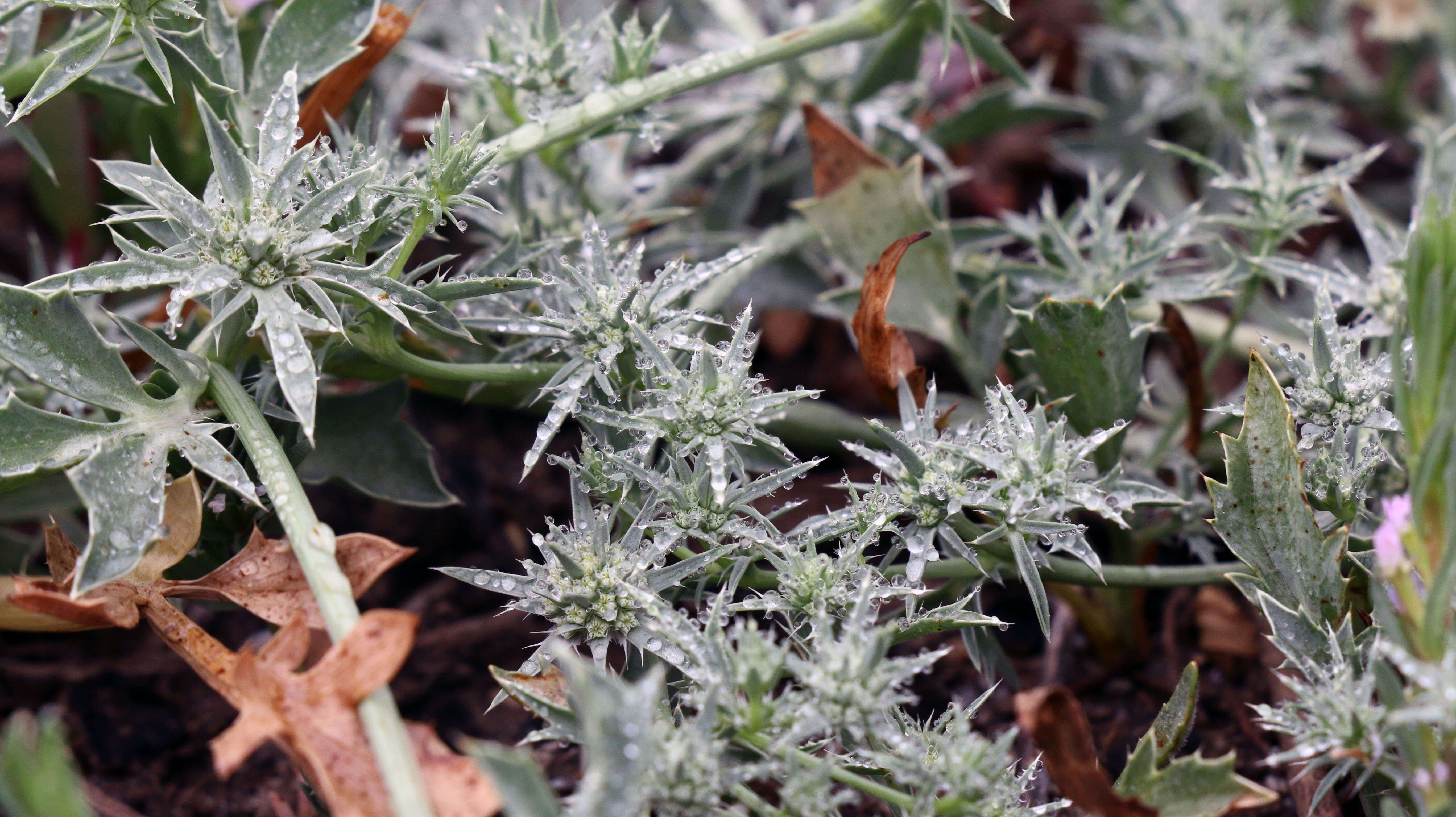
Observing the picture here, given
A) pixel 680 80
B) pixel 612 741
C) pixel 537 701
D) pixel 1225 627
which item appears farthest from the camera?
pixel 1225 627

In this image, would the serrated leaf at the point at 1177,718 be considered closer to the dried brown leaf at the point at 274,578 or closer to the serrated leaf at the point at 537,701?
the serrated leaf at the point at 537,701

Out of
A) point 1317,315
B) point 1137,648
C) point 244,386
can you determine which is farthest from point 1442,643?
point 244,386

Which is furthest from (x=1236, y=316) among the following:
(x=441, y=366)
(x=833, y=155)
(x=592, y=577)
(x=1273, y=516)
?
(x=441, y=366)

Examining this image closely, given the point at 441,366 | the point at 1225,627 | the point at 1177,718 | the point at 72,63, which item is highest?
the point at 72,63

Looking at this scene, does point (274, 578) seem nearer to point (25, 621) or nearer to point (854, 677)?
point (25, 621)

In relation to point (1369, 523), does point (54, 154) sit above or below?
above

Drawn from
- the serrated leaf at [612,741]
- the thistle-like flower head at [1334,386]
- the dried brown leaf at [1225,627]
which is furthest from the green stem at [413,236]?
the dried brown leaf at [1225,627]

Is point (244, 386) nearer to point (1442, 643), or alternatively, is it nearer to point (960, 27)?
point (960, 27)
